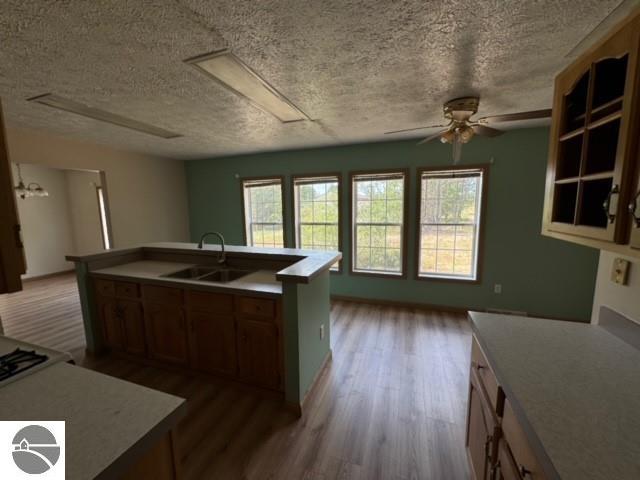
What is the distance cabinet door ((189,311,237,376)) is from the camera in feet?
7.09

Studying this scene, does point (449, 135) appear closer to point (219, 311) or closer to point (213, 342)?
point (219, 311)

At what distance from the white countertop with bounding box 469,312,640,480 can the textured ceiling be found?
5.06 feet

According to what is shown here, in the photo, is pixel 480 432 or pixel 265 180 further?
pixel 265 180

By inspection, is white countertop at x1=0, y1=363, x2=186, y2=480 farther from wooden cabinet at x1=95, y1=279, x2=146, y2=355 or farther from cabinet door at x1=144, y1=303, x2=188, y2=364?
wooden cabinet at x1=95, y1=279, x2=146, y2=355

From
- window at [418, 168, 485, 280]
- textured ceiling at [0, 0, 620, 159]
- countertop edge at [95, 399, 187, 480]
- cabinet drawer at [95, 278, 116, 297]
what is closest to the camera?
countertop edge at [95, 399, 187, 480]

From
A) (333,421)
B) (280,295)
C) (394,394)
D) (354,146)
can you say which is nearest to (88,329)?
(280,295)

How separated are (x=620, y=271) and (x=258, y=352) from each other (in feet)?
7.33

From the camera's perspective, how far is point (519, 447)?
864 mm

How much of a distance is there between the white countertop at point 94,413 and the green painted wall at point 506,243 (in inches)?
138

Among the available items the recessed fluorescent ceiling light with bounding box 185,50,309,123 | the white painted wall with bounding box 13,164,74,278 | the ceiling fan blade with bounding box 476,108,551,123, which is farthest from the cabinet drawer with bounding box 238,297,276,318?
the white painted wall with bounding box 13,164,74,278

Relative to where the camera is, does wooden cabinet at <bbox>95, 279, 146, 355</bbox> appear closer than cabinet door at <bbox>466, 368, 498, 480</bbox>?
No

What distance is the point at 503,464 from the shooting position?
99 centimetres

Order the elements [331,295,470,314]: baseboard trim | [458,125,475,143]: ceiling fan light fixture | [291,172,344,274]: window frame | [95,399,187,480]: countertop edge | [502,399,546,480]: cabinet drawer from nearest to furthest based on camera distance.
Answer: [95,399,187,480]: countertop edge
[502,399,546,480]: cabinet drawer
[458,125,475,143]: ceiling fan light fixture
[331,295,470,314]: baseboard trim
[291,172,344,274]: window frame

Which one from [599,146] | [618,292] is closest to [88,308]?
[599,146]
